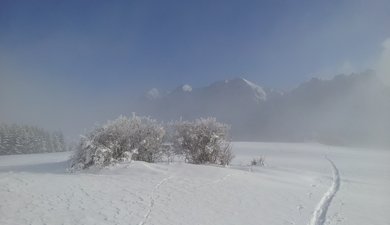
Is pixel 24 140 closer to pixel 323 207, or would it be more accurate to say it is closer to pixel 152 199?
pixel 152 199

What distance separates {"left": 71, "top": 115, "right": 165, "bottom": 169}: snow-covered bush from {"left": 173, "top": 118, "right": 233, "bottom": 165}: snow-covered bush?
1.66 metres

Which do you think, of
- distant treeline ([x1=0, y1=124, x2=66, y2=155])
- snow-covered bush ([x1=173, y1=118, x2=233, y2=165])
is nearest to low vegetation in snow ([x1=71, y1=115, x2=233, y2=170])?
snow-covered bush ([x1=173, y1=118, x2=233, y2=165])

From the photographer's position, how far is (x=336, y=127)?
175500mm

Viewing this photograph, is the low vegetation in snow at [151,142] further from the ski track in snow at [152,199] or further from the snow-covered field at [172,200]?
the ski track in snow at [152,199]

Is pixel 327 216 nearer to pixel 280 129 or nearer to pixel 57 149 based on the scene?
pixel 57 149

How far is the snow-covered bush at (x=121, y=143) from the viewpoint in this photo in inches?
693

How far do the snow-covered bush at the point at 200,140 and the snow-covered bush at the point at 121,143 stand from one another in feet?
5.45

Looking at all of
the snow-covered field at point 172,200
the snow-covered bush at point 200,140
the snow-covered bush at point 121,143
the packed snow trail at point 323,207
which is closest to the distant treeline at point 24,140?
the snow-covered bush at point 200,140

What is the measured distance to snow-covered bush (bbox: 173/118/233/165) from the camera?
2302 cm

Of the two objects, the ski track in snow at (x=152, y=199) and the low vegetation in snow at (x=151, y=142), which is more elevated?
the low vegetation in snow at (x=151, y=142)

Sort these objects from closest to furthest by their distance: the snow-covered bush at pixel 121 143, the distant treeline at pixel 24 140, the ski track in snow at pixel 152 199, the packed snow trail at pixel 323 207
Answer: the ski track in snow at pixel 152 199, the packed snow trail at pixel 323 207, the snow-covered bush at pixel 121 143, the distant treeline at pixel 24 140

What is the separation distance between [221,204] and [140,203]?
256 cm

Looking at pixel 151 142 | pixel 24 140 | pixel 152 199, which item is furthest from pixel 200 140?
pixel 24 140

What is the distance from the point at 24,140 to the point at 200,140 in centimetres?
5870
